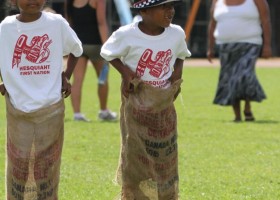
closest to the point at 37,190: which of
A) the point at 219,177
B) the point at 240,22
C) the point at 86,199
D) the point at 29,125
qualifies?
the point at 29,125

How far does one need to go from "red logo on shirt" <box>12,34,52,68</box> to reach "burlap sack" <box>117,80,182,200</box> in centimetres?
61

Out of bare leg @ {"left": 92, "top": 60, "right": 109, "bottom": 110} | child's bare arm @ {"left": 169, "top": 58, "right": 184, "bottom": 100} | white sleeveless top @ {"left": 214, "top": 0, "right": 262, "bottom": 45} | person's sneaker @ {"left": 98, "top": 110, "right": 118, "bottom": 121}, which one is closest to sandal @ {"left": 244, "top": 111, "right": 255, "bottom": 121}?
white sleeveless top @ {"left": 214, "top": 0, "right": 262, "bottom": 45}

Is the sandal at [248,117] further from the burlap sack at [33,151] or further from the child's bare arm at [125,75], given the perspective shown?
the burlap sack at [33,151]

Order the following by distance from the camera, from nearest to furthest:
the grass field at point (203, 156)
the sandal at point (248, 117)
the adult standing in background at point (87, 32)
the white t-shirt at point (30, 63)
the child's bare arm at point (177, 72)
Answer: the white t-shirt at point (30, 63) < the child's bare arm at point (177, 72) < the grass field at point (203, 156) < the adult standing in background at point (87, 32) < the sandal at point (248, 117)

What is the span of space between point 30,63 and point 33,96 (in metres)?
0.19

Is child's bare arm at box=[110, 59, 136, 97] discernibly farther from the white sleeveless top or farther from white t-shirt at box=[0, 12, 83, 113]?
the white sleeveless top

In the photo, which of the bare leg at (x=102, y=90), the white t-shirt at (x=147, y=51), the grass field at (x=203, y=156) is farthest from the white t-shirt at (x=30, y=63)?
the bare leg at (x=102, y=90)

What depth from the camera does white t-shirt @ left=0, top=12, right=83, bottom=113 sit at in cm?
598

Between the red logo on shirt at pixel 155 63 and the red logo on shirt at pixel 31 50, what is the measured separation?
617 millimetres

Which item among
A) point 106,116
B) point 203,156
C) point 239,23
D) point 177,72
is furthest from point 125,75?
point 106,116

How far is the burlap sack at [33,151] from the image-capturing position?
6.02 m

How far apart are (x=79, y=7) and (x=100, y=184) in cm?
530

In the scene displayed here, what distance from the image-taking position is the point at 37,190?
607 cm

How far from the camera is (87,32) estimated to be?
13.0 metres
